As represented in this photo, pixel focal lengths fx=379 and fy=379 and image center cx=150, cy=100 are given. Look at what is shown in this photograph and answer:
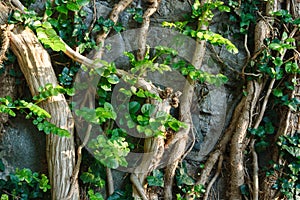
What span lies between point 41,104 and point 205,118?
91 cm

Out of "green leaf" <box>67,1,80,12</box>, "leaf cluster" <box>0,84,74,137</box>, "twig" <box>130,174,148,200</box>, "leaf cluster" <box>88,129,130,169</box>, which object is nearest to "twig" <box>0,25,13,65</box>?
"leaf cluster" <box>0,84,74,137</box>

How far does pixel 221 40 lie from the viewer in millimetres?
1928

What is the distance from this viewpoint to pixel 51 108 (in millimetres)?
1832

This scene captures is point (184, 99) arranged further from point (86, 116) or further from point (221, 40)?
point (86, 116)

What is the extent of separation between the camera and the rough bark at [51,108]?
1.82 metres

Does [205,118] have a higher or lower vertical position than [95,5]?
lower

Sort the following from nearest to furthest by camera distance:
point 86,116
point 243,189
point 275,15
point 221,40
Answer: point 86,116, point 221,40, point 243,189, point 275,15

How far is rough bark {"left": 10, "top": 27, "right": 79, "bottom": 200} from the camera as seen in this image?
1816 mm

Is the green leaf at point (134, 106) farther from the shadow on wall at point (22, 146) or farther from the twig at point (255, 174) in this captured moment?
the twig at point (255, 174)

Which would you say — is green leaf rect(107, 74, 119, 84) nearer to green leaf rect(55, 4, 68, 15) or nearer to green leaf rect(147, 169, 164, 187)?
green leaf rect(55, 4, 68, 15)

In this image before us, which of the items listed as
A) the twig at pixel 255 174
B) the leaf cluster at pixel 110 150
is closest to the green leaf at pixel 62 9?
the leaf cluster at pixel 110 150

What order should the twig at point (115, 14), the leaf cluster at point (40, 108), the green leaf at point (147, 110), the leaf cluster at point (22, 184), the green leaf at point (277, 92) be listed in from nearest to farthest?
the leaf cluster at point (40, 108), the leaf cluster at point (22, 184), the green leaf at point (147, 110), the twig at point (115, 14), the green leaf at point (277, 92)

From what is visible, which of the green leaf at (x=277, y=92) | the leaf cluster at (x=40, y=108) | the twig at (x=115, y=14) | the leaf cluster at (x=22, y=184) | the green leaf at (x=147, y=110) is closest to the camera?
the leaf cluster at (x=40, y=108)

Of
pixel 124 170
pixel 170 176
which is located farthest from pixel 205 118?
pixel 124 170
